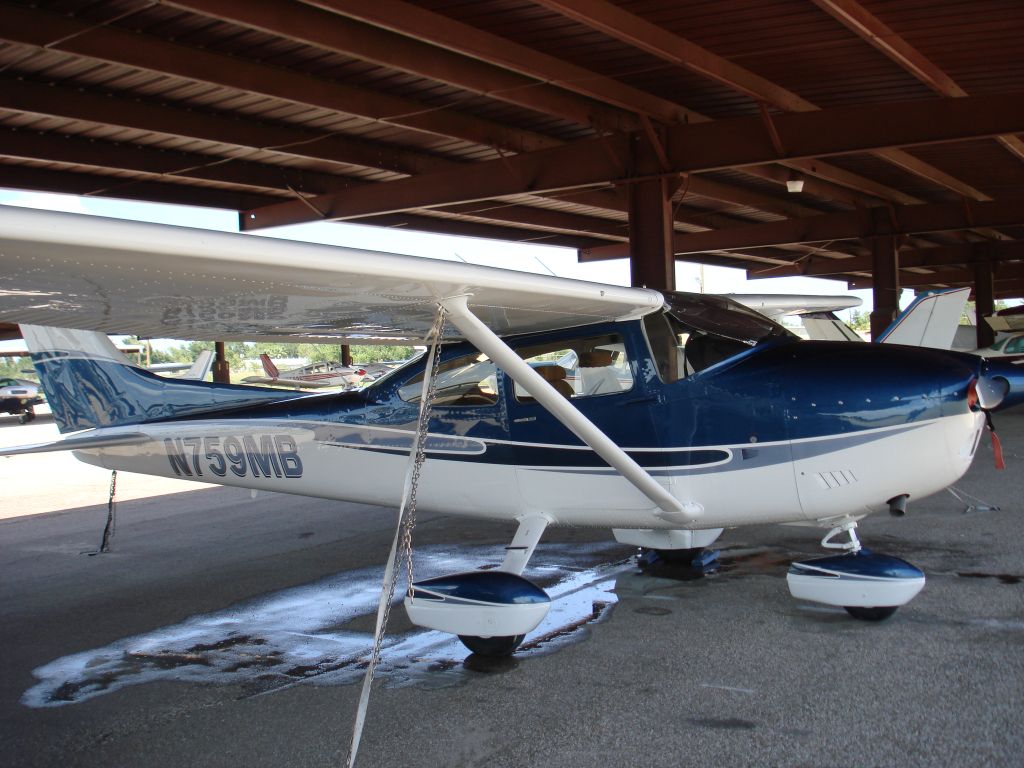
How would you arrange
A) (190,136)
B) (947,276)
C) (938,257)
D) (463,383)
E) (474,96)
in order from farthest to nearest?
(947,276) < (938,257) < (474,96) < (190,136) < (463,383)

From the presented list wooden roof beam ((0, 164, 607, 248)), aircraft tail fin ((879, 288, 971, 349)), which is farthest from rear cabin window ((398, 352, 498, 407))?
wooden roof beam ((0, 164, 607, 248))

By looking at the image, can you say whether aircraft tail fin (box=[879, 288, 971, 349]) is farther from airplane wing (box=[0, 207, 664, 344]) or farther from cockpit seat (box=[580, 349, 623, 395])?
airplane wing (box=[0, 207, 664, 344])

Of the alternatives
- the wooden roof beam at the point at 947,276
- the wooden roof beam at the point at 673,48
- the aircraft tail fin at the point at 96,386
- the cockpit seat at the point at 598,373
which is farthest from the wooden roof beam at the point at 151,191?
the wooden roof beam at the point at 947,276

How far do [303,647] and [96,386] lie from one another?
10.6 feet

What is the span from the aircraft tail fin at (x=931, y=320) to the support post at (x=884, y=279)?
8.95 metres

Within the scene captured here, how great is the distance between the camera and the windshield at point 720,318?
529cm

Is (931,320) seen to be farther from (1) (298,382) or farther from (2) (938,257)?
(1) (298,382)

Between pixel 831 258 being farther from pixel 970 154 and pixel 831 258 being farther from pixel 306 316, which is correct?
pixel 306 316

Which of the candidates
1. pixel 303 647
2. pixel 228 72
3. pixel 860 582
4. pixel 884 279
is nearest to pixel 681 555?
pixel 860 582

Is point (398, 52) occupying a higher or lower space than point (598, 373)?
higher

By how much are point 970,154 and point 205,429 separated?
1292cm

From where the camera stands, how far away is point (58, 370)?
708 centimetres

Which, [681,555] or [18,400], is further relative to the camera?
[18,400]

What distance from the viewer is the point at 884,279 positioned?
17984 millimetres
